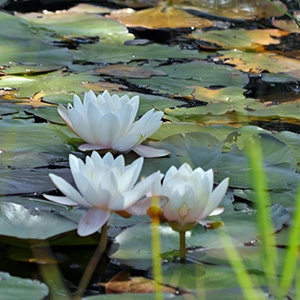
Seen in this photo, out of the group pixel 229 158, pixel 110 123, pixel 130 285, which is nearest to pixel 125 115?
pixel 110 123

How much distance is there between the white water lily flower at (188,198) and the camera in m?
0.98

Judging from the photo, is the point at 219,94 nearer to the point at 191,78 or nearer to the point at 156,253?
the point at 191,78

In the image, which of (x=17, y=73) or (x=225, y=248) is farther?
(x=17, y=73)

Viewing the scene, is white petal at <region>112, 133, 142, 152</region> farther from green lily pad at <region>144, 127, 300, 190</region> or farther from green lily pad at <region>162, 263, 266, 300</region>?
green lily pad at <region>162, 263, 266, 300</region>

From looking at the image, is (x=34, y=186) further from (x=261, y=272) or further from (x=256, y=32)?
(x=256, y=32)

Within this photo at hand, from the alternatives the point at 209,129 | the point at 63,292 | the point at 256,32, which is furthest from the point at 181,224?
the point at 256,32

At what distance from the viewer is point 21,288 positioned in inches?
35.1

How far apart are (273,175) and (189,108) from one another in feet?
1.69

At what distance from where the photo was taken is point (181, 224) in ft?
3.26

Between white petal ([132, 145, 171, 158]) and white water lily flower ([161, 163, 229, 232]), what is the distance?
1.31 ft

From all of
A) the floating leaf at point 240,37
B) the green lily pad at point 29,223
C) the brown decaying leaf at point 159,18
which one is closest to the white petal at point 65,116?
the green lily pad at point 29,223

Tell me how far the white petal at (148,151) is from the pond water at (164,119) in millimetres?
13

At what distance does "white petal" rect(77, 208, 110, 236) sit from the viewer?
0.99 m

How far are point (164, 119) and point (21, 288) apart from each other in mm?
922
